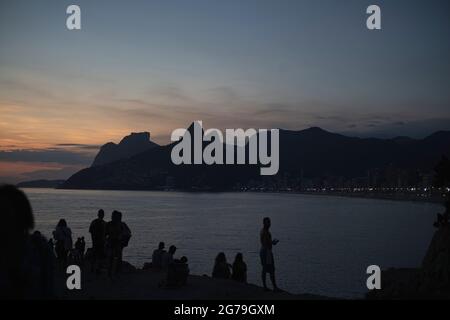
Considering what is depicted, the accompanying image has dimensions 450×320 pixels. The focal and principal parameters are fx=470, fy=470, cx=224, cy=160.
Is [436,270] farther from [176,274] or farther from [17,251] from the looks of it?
[17,251]

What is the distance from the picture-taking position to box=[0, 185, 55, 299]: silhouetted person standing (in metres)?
3.08

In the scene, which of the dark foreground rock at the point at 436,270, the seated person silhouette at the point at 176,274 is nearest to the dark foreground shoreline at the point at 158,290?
the seated person silhouette at the point at 176,274

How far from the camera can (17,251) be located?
3.14m

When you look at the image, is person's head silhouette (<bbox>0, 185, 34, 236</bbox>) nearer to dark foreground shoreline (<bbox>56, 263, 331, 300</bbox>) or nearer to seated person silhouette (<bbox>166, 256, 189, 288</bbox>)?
dark foreground shoreline (<bbox>56, 263, 331, 300</bbox>)

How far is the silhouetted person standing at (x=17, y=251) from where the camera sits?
308 cm

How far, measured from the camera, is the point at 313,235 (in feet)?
240

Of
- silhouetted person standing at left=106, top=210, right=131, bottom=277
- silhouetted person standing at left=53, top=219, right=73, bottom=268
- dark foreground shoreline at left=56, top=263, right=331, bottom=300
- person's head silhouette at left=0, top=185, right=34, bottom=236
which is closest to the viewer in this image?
person's head silhouette at left=0, top=185, right=34, bottom=236

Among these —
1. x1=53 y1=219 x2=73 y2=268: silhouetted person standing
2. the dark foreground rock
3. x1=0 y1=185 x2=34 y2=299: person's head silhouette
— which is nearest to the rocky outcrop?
the dark foreground rock

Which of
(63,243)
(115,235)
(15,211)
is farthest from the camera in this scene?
(63,243)

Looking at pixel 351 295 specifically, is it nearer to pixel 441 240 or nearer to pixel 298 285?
pixel 298 285

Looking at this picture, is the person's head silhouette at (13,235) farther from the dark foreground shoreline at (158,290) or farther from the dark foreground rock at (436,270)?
the dark foreground rock at (436,270)

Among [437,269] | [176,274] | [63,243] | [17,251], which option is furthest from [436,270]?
[17,251]

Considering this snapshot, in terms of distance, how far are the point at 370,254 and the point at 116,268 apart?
136ft
